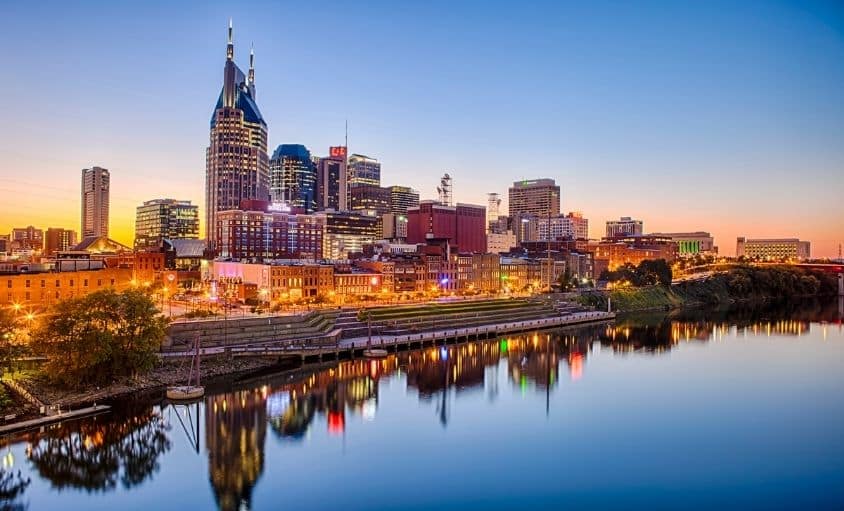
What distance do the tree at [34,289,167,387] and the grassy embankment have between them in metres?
75.5

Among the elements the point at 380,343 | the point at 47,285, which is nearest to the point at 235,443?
the point at 380,343

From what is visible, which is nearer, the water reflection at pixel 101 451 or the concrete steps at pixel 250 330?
the water reflection at pixel 101 451

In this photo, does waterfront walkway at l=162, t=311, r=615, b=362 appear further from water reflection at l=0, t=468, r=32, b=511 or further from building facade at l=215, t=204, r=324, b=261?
building facade at l=215, t=204, r=324, b=261

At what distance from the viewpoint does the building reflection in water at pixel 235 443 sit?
31.6 metres

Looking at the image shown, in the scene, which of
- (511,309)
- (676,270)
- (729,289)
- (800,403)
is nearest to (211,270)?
(511,309)

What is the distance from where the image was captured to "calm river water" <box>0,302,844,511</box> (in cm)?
3152

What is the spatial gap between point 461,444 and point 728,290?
117 meters

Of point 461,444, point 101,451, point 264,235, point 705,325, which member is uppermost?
point 264,235

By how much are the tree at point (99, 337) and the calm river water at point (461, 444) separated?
3693 millimetres

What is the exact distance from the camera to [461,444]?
130ft

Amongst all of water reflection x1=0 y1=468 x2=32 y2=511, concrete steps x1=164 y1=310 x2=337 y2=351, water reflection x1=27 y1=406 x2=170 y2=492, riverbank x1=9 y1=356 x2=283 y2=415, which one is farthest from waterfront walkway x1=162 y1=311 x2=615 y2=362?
water reflection x1=0 y1=468 x2=32 y2=511

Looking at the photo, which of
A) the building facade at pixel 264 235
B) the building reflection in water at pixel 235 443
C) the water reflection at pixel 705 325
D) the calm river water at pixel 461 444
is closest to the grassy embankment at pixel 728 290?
the water reflection at pixel 705 325

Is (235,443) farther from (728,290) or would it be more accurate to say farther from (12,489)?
(728,290)

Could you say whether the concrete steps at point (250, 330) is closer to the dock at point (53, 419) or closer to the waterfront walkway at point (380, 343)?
the waterfront walkway at point (380, 343)
